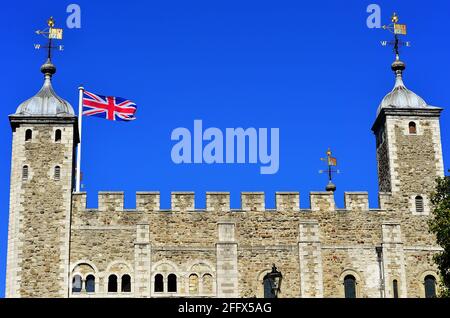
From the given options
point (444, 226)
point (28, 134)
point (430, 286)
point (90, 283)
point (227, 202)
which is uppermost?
point (28, 134)

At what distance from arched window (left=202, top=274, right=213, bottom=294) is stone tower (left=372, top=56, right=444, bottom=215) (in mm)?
9432

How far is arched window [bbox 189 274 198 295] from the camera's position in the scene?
142 ft

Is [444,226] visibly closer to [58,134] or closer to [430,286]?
[430,286]

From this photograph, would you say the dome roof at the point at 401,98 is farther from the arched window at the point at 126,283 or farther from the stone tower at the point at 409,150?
the arched window at the point at 126,283

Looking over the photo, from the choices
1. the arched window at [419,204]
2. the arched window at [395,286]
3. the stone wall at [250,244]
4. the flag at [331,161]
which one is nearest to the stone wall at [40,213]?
the stone wall at [250,244]

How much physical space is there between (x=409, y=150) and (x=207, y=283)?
11.6 m

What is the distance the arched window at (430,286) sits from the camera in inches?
1716

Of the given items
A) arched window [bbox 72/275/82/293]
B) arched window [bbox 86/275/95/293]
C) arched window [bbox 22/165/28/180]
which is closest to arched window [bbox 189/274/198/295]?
arched window [bbox 86/275/95/293]

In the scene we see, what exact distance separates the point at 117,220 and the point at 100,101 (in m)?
6.77

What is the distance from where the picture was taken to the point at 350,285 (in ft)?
144

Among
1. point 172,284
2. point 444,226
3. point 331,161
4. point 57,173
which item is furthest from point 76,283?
point 444,226

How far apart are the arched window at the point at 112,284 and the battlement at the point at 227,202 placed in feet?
10.2
